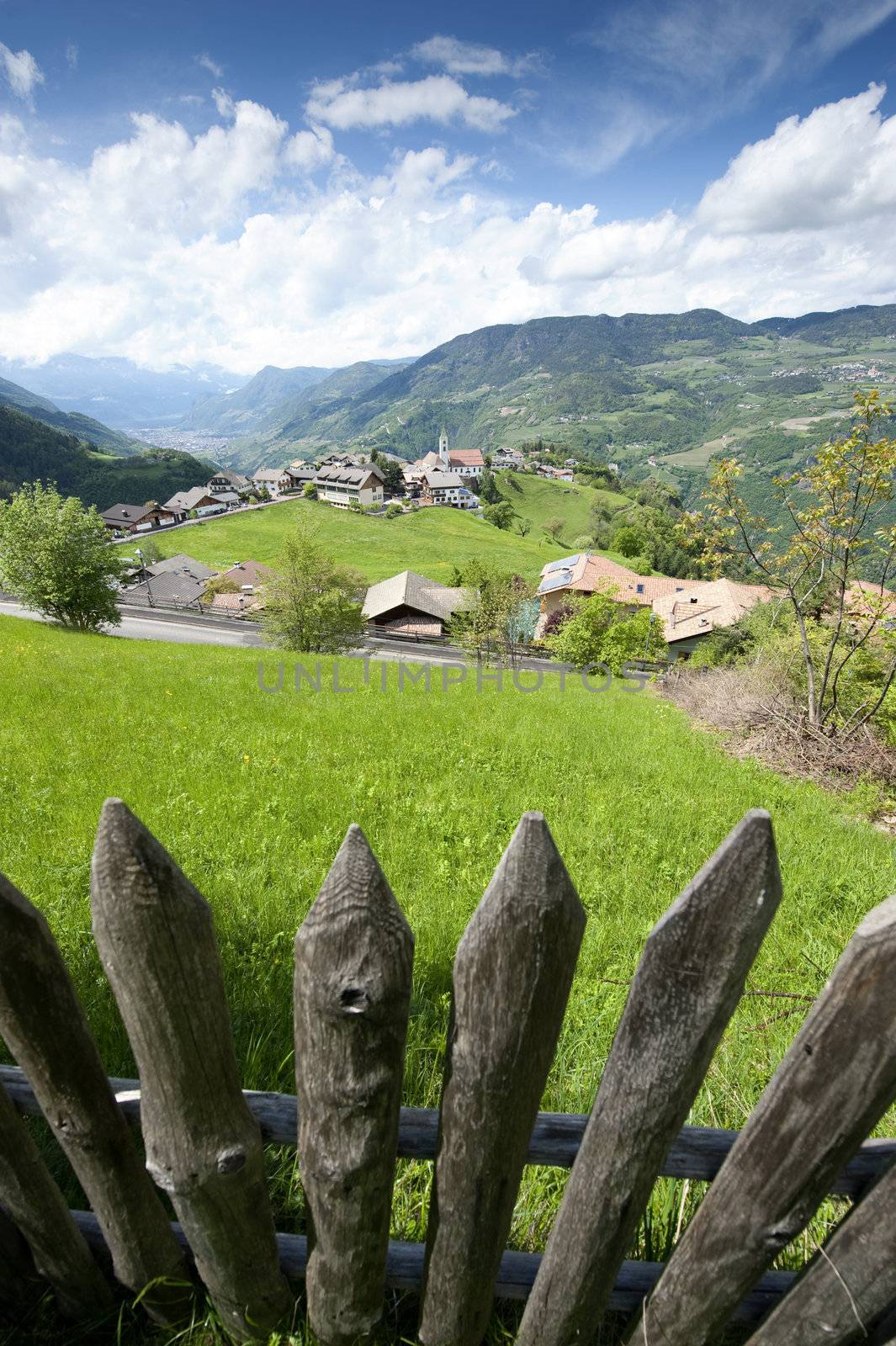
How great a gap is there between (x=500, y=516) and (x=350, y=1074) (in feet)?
374

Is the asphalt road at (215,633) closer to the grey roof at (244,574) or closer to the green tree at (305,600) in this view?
the green tree at (305,600)

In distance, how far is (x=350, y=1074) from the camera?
1150 mm

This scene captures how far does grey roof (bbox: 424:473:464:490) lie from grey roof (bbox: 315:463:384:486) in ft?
40.4

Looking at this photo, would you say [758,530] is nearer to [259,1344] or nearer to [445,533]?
[259,1344]

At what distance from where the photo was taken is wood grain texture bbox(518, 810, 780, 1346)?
99cm

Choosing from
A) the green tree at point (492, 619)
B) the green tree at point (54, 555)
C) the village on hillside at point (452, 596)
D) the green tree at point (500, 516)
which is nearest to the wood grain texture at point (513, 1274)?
the village on hillside at point (452, 596)

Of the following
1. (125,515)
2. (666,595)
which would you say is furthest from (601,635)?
(125,515)

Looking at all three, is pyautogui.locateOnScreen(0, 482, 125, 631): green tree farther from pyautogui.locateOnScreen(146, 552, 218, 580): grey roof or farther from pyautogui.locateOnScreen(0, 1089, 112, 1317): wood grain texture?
pyautogui.locateOnScreen(146, 552, 218, 580): grey roof

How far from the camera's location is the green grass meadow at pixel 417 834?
220 cm

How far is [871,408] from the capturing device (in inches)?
277

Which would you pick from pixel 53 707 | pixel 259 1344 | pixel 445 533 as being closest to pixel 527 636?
pixel 445 533

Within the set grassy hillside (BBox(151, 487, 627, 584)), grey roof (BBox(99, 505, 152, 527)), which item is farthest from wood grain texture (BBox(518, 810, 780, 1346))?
grey roof (BBox(99, 505, 152, 527))

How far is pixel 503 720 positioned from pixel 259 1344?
597 centimetres

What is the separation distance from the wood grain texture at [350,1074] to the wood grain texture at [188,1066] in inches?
5.6
